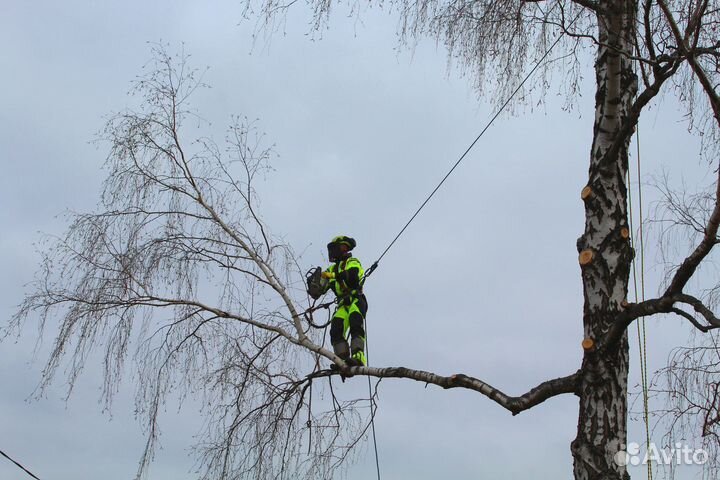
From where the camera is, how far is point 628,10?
5.57 meters

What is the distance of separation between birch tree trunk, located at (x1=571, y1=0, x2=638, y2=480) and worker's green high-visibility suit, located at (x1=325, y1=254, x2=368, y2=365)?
96.2 inches

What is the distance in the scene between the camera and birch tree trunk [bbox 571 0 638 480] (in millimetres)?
5180

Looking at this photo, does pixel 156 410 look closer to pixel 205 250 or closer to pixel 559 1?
pixel 205 250

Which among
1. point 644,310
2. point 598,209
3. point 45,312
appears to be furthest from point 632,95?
point 45,312

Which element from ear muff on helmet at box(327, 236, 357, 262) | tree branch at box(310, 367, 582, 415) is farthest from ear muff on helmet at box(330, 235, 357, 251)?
tree branch at box(310, 367, 582, 415)

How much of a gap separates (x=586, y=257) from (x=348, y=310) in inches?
109

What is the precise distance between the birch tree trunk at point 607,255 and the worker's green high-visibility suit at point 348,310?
8.02 feet

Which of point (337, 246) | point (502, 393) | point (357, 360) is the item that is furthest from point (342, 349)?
point (502, 393)

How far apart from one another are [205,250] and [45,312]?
3.98ft

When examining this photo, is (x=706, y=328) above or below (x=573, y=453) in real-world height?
above

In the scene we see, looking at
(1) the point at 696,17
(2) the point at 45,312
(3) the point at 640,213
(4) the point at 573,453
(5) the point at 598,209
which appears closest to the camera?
(1) the point at 696,17

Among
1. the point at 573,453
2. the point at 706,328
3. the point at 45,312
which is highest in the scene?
the point at 45,312

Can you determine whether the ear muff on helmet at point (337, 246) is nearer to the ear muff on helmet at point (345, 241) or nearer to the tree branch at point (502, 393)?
the ear muff on helmet at point (345, 241)

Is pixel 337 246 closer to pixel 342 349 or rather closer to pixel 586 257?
pixel 342 349
